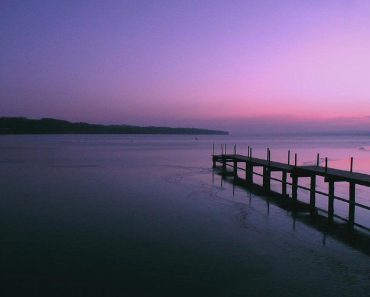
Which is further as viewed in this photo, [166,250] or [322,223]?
[322,223]

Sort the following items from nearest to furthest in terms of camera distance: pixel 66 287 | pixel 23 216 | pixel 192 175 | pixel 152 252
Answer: pixel 66 287 < pixel 152 252 < pixel 23 216 < pixel 192 175

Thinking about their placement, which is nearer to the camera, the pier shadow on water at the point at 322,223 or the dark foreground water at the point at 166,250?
the dark foreground water at the point at 166,250

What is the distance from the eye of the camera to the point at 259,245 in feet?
38.8

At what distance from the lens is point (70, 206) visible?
1719 cm

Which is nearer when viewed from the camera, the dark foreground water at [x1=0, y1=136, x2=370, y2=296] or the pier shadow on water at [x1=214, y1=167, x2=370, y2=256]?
the dark foreground water at [x1=0, y1=136, x2=370, y2=296]

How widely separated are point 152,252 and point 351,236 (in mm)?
6255

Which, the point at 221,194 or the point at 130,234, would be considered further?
the point at 221,194

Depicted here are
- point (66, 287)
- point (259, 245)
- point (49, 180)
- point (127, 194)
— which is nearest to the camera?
point (66, 287)

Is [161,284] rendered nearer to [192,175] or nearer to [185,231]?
[185,231]

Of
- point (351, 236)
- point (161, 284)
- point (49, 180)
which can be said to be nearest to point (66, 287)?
point (161, 284)

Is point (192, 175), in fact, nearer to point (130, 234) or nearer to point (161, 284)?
point (130, 234)

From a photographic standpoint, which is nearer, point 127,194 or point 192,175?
point 127,194

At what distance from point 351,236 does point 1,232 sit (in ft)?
35.2

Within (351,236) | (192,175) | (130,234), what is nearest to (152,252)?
(130,234)
